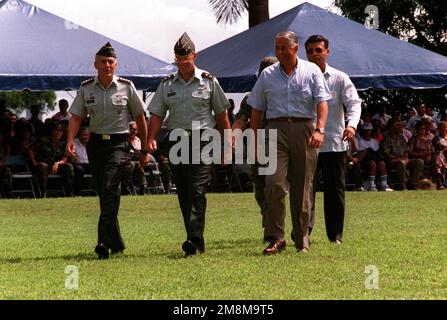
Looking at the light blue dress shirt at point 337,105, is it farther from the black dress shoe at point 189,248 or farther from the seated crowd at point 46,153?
the seated crowd at point 46,153

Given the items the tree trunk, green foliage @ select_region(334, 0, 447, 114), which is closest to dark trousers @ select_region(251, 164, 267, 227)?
the tree trunk

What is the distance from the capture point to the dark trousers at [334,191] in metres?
12.0

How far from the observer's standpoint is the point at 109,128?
1113cm

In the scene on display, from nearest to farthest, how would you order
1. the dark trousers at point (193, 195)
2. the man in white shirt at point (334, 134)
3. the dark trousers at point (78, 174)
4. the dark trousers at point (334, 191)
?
1. the dark trousers at point (193, 195)
2. the man in white shirt at point (334, 134)
3. the dark trousers at point (334, 191)
4. the dark trousers at point (78, 174)

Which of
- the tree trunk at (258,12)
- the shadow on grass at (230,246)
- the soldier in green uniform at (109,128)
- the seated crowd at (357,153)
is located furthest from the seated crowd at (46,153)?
the soldier in green uniform at (109,128)

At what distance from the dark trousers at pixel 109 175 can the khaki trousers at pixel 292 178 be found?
151 cm

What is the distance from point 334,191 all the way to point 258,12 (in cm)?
1943

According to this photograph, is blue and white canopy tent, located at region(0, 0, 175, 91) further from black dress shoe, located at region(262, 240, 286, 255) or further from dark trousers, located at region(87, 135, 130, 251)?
black dress shoe, located at region(262, 240, 286, 255)

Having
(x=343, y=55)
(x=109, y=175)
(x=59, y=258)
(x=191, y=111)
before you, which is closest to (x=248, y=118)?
(x=191, y=111)

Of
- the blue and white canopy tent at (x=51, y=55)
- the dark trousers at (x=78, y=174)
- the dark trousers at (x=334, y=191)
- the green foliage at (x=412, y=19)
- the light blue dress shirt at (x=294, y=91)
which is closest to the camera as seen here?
the light blue dress shirt at (x=294, y=91)

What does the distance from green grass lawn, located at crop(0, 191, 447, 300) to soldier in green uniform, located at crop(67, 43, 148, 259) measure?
0.53 m

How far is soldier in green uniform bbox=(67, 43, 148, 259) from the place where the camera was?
11.1 meters

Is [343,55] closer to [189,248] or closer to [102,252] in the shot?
[189,248]

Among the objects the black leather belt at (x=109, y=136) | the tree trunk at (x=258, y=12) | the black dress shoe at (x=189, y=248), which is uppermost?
the tree trunk at (x=258, y=12)
